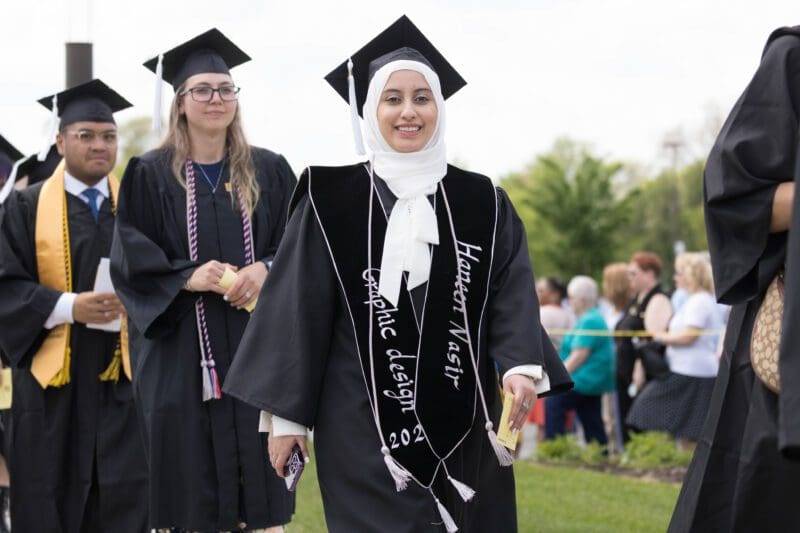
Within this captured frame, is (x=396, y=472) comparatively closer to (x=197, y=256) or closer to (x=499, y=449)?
(x=499, y=449)

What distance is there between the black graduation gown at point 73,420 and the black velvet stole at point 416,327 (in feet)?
9.07

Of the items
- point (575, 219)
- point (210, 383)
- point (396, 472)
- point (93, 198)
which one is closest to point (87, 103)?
point (93, 198)

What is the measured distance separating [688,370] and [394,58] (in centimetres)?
727

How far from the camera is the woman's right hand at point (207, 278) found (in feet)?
20.2

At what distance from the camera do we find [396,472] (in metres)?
4.63

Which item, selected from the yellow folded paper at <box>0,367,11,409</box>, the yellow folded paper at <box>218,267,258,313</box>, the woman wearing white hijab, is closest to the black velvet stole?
the woman wearing white hijab

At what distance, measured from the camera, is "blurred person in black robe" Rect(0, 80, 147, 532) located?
23.4ft

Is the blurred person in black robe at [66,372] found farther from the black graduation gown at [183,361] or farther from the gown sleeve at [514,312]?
the gown sleeve at [514,312]

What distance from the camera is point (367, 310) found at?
4781 mm

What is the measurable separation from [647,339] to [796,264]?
29.4 feet

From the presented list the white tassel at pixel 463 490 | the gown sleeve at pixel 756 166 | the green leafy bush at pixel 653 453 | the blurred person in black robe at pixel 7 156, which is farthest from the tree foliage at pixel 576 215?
the gown sleeve at pixel 756 166

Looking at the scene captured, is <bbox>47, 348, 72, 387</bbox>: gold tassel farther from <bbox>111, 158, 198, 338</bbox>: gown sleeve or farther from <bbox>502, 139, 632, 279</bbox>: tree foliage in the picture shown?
<bbox>502, 139, 632, 279</bbox>: tree foliage

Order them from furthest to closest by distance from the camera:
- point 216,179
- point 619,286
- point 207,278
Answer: point 619,286
point 216,179
point 207,278

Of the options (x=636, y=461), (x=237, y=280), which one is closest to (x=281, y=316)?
(x=237, y=280)
